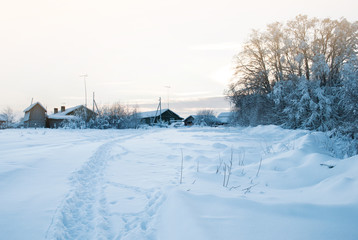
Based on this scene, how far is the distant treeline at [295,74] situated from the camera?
15.5 m

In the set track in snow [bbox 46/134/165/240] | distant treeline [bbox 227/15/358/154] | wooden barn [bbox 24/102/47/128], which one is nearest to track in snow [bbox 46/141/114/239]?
track in snow [bbox 46/134/165/240]

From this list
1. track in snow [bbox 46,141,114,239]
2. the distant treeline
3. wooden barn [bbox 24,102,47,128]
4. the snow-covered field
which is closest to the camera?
the snow-covered field

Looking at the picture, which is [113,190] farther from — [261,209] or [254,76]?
[254,76]

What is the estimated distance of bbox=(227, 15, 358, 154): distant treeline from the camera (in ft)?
51.0

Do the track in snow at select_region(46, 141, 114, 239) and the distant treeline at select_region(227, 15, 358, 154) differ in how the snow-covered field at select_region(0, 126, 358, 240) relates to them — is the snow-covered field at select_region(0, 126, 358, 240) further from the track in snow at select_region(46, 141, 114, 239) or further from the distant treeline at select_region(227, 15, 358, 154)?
the distant treeline at select_region(227, 15, 358, 154)

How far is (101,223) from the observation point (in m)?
2.43

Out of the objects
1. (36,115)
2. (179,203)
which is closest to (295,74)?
(179,203)

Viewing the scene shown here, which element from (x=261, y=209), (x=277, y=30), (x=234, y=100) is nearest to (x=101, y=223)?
(x=261, y=209)

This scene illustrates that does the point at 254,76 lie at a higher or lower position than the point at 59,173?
higher

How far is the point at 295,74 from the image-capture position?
60.3ft

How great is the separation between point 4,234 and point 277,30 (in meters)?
22.7

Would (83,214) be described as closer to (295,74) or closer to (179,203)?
(179,203)

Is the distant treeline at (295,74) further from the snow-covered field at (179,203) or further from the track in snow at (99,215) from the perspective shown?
the track in snow at (99,215)

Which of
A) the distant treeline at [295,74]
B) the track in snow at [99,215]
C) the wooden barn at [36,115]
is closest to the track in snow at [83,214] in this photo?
the track in snow at [99,215]
